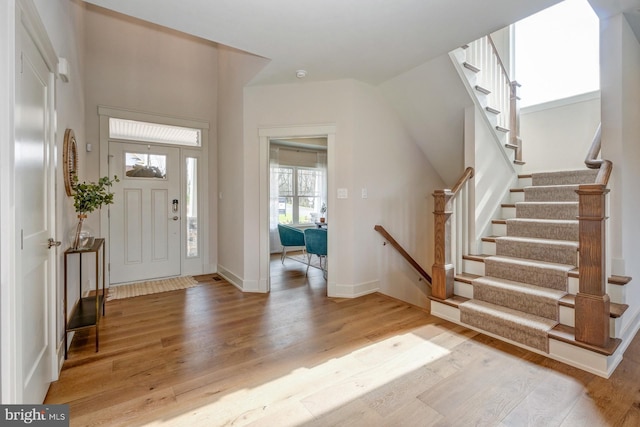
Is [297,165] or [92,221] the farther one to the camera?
[297,165]

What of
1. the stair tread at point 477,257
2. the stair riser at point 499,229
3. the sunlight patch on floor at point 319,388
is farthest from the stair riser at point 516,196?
the sunlight patch on floor at point 319,388

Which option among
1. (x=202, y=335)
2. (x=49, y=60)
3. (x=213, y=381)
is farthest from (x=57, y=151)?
(x=213, y=381)

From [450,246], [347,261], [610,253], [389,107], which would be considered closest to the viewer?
[610,253]

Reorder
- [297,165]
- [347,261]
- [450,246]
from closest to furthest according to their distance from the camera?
[450,246] < [347,261] < [297,165]

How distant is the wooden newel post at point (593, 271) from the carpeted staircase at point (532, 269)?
0.26 m

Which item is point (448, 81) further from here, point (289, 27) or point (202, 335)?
point (202, 335)

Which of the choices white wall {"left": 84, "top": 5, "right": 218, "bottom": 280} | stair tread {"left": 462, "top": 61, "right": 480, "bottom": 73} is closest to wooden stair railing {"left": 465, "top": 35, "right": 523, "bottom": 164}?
stair tread {"left": 462, "top": 61, "right": 480, "bottom": 73}

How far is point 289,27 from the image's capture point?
7.86ft

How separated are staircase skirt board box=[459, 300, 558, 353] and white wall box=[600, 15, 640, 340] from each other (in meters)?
0.72

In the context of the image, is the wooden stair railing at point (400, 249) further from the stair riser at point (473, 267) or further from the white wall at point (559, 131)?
the white wall at point (559, 131)

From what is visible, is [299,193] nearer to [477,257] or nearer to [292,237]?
[292,237]

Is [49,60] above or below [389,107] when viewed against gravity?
below

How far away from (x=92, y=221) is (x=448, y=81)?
4525 millimetres

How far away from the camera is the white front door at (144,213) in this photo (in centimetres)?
392
